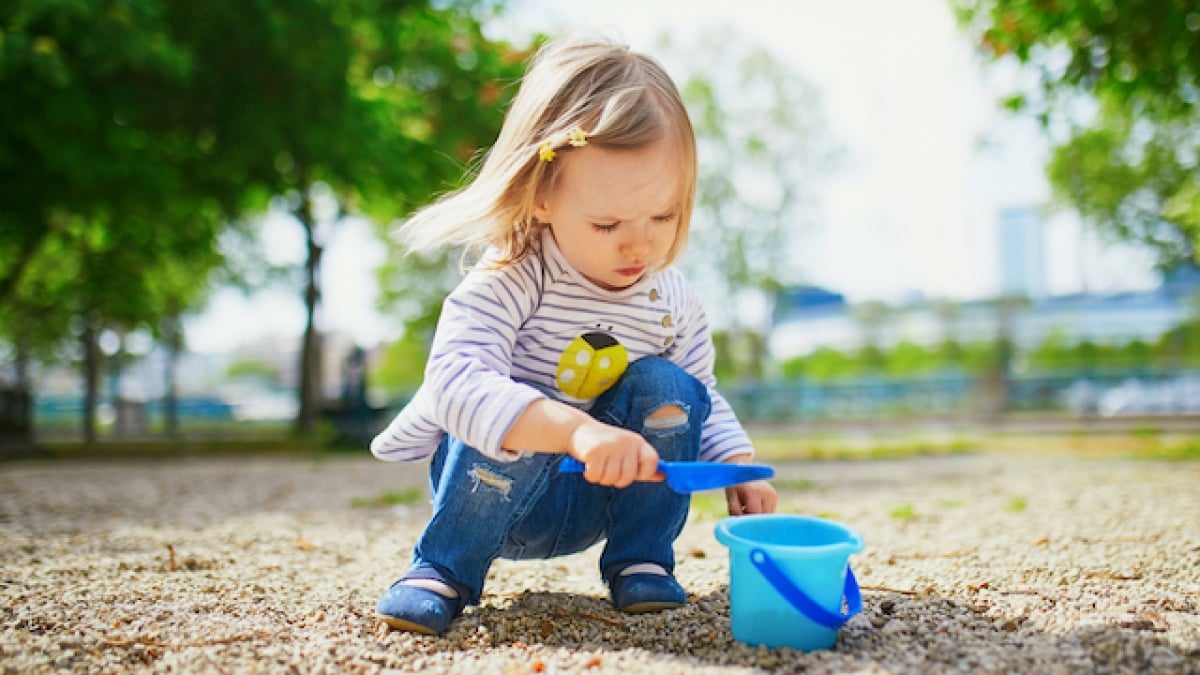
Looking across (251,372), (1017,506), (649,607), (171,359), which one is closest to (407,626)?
(649,607)

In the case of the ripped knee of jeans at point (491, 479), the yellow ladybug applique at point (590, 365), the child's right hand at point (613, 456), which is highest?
the yellow ladybug applique at point (590, 365)

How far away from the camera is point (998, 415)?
15859mm

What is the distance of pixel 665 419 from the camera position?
1.85 m

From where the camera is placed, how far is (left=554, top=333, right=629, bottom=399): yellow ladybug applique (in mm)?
1913

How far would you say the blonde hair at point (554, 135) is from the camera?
181 cm

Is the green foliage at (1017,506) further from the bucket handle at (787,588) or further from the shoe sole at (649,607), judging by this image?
→ the bucket handle at (787,588)

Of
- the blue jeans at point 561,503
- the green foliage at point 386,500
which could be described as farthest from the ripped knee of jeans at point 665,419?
the green foliage at point 386,500

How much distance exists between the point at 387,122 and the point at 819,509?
19.3 feet

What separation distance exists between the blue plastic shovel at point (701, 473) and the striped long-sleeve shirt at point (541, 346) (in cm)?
25

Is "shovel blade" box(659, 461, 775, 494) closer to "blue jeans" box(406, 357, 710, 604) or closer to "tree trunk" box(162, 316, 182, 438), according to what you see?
"blue jeans" box(406, 357, 710, 604)

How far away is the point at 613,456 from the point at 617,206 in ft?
1.74

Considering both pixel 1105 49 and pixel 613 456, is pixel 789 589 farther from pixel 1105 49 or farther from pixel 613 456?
pixel 1105 49

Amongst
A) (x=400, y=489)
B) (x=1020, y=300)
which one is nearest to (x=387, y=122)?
(x=400, y=489)

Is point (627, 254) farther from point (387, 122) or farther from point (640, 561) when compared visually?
point (387, 122)
